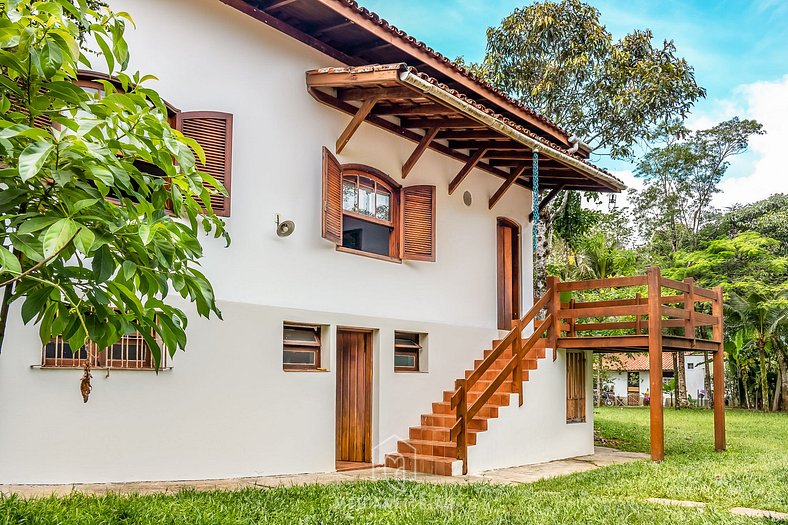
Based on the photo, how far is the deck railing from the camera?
9539mm

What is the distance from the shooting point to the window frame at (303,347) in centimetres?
880

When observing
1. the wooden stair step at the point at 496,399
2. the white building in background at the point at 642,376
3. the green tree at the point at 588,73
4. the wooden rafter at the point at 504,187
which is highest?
the green tree at the point at 588,73

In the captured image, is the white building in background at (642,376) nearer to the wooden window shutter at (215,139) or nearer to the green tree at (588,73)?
the green tree at (588,73)

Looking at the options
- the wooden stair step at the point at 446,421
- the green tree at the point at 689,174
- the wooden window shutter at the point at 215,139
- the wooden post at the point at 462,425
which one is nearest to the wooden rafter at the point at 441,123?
the wooden window shutter at the point at 215,139

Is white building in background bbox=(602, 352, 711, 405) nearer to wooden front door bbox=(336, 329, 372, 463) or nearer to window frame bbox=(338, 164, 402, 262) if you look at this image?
window frame bbox=(338, 164, 402, 262)

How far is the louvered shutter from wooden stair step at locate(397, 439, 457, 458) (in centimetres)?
286

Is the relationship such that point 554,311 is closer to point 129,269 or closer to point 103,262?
point 129,269

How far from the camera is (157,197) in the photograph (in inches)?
134

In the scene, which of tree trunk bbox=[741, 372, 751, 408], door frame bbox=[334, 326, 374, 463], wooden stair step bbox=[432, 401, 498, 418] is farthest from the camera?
tree trunk bbox=[741, 372, 751, 408]

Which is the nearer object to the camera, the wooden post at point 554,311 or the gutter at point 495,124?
the gutter at point 495,124

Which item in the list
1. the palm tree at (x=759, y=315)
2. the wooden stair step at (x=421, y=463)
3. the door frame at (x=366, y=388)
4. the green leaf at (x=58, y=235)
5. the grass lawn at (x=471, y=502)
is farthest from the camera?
the palm tree at (x=759, y=315)

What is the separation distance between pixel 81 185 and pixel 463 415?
22.2 ft

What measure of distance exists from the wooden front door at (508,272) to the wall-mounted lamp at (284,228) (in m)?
5.10

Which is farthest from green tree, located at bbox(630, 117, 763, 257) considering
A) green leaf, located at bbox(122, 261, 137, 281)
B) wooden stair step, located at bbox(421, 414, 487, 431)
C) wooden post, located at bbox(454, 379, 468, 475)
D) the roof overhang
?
green leaf, located at bbox(122, 261, 137, 281)
